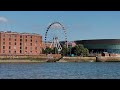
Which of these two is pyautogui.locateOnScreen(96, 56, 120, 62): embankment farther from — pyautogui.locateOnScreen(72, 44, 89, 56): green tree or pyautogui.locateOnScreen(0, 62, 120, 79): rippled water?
pyautogui.locateOnScreen(0, 62, 120, 79): rippled water

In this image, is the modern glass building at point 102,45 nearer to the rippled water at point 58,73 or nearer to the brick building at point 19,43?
the brick building at point 19,43

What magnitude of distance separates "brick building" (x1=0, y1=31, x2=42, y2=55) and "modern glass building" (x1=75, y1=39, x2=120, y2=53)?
974 inches

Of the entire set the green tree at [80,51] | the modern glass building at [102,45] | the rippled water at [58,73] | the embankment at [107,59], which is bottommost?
the rippled water at [58,73]

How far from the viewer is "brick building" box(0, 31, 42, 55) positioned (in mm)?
107438

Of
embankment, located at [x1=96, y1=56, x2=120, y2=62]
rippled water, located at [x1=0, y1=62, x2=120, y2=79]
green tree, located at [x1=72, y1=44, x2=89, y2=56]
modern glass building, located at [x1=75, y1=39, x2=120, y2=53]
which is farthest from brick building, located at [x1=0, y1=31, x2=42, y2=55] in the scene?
rippled water, located at [x1=0, y1=62, x2=120, y2=79]

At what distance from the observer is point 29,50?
371 ft

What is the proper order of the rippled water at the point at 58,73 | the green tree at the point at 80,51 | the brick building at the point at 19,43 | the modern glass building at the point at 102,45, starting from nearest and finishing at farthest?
the rippled water at the point at 58,73
the brick building at the point at 19,43
the green tree at the point at 80,51
the modern glass building at the point at 102,45

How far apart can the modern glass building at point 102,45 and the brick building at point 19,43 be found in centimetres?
2473

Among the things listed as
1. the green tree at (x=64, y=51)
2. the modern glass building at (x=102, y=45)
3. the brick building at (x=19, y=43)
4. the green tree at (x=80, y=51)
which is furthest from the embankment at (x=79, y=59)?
the brick building at (x=19, y=43)

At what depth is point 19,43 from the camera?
363 ft

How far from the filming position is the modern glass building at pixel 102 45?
12975cm

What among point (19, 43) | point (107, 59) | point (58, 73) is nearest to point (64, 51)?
point (107, 59)
